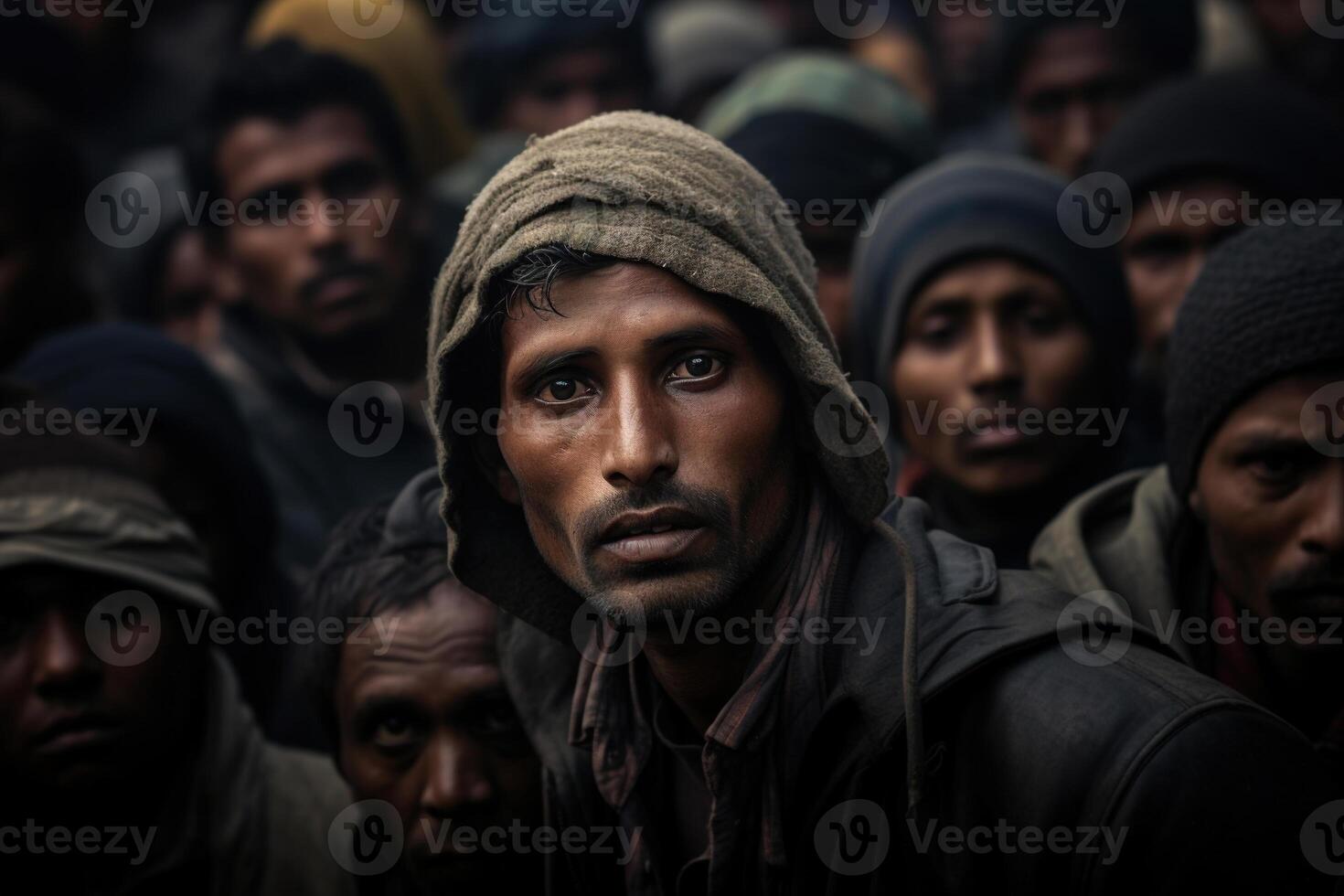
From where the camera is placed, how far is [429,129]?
22.4 feet

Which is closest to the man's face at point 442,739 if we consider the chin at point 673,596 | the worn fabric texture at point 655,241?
the worn fabric texture at point 655,241

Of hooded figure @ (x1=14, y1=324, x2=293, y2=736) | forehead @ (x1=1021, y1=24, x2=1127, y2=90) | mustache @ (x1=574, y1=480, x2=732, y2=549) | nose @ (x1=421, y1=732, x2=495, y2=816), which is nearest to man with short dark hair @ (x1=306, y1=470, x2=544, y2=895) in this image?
nose @ (x1=421, y1=732, x2=495, y2=816)

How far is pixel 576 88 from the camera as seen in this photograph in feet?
22.3

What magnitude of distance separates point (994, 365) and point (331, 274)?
2731 millimetres

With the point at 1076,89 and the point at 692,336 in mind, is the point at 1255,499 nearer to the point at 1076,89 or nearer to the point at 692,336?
the point at 692,336

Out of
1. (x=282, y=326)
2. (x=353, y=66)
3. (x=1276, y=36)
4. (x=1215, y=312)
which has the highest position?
(x=1276, y=36)

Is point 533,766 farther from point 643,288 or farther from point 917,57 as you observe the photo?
point 917,57

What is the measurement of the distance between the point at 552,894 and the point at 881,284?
7.60 feet

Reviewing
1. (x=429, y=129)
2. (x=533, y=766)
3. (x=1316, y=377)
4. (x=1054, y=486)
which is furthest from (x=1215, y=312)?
(x=429, y=129)

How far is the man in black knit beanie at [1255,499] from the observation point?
3.07 m

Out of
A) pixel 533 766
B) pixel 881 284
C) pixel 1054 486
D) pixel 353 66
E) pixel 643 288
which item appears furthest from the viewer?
pixel 353 66

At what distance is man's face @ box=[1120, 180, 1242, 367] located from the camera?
4.62 meters

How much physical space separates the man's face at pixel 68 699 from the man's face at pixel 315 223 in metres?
2.20

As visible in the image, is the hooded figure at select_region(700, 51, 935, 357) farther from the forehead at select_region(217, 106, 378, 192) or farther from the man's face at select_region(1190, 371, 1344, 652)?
the man's face at select_region(1190, 371, 1344, 652)
